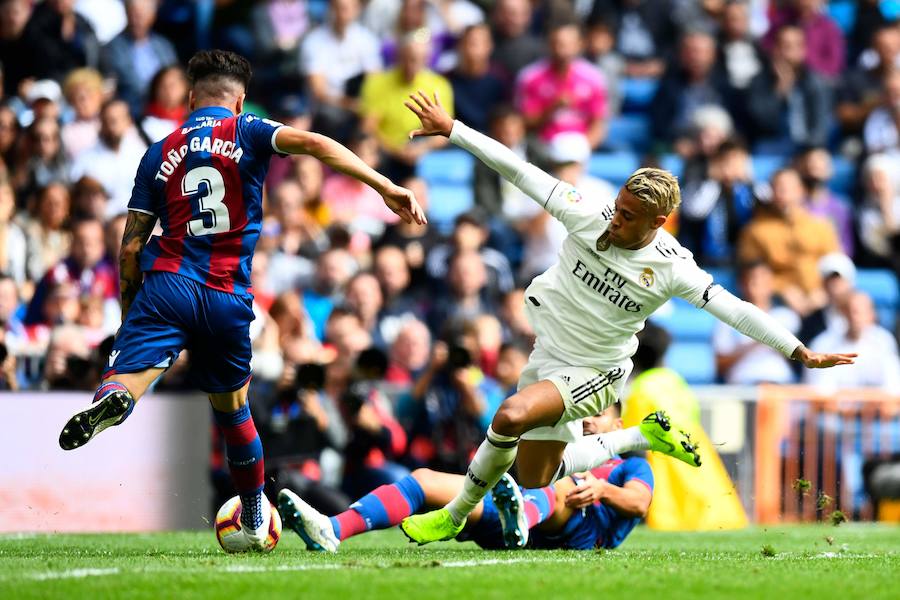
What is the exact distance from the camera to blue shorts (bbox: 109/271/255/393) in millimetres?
7000

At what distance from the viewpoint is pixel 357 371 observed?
11812 mm

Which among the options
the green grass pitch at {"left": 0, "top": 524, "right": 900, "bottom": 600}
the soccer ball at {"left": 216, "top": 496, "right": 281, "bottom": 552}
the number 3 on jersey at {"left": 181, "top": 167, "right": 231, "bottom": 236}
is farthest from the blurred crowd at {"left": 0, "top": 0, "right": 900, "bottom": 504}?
the number 3 on jersey at {"left": 181, "top": 167, "right": 231, "bottom": 236}

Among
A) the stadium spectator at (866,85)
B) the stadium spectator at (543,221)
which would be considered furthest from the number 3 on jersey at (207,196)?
the stadium spectator at (866,85)

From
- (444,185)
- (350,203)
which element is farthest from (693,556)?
(444,185)

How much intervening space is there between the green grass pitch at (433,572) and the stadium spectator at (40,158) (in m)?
5.90

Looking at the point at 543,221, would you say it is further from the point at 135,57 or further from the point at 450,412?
the point at 135,57

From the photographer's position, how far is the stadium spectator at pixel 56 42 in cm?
1513

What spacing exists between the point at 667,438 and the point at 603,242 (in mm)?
1159

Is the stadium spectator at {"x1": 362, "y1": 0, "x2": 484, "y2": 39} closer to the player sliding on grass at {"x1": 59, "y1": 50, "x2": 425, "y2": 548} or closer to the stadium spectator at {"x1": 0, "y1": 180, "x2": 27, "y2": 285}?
the stadium spectator at {"x1": 0, "y1": 180, "x2": 27, "y2": 285}

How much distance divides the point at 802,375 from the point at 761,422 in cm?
188

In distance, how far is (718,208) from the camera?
51.2ft

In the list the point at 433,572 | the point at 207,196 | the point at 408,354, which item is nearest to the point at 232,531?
the point at 433,572

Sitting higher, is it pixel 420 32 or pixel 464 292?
pixel 420 32

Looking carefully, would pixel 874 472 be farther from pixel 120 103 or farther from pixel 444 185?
pixel 120 103
